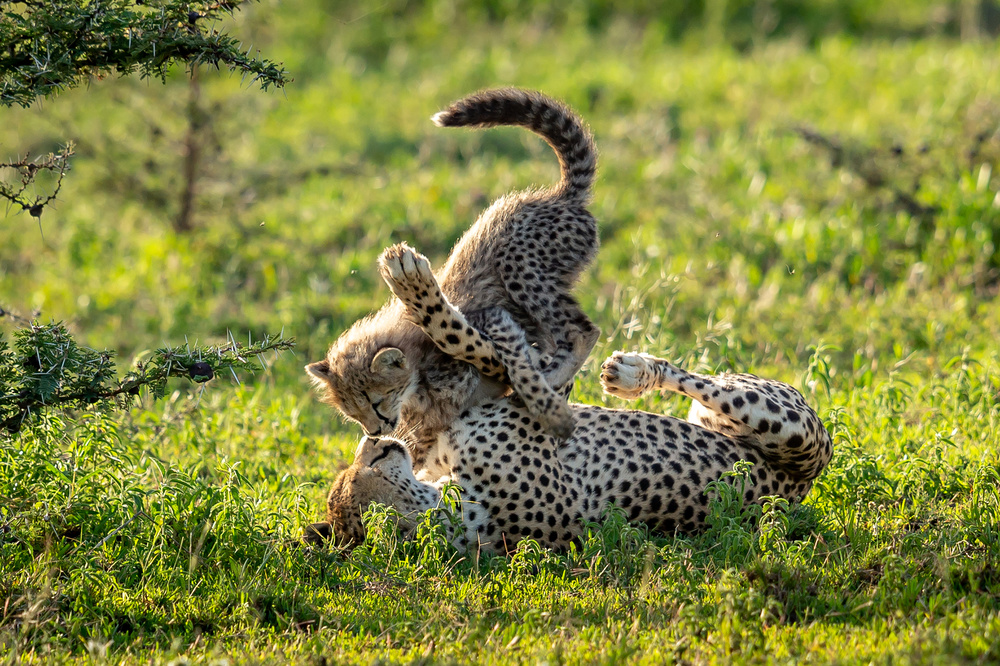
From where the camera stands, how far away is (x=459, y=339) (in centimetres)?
452

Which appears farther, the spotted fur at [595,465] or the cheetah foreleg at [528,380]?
the cheetah foreleg at [528,380]

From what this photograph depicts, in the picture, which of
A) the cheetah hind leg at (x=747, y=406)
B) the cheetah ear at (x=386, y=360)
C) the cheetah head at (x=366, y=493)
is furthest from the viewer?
the cheetah ear at (x=386, y=360)

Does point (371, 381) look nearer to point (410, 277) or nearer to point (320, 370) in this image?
point (320, 370)

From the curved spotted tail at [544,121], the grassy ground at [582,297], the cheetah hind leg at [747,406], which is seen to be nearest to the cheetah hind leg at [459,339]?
the cheetah hind leg at [747,406]

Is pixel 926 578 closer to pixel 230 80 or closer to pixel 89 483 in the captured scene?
pixel 89 483

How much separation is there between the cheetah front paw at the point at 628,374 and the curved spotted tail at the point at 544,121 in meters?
1.12

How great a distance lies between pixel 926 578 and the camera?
3.74 meters

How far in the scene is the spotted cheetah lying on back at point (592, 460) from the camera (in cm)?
428

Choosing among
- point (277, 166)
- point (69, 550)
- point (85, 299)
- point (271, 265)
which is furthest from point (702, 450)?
point (277, 166)

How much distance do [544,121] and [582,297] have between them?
6.87 ft

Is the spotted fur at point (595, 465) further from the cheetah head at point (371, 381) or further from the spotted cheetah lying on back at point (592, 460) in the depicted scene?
the cheetah head at point (371, 381)

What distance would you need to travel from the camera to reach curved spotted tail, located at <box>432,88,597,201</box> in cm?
493

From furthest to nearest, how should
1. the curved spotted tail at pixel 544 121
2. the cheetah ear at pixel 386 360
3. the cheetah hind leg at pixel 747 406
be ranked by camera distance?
1. the curved spotted tail at pixel 544 121
2. the cheetah ear at pixel 386 360
3. the cheetah hind leg at pixel 747 406

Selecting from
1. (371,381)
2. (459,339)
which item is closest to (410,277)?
(459,339)
